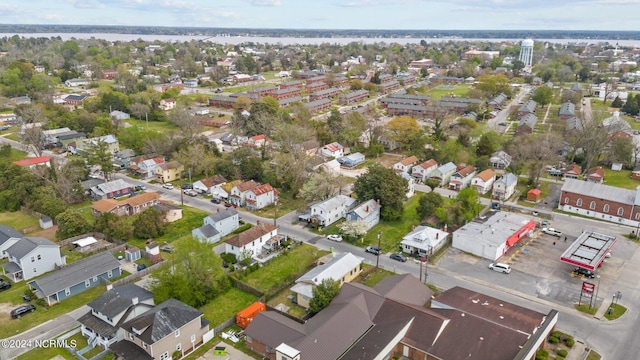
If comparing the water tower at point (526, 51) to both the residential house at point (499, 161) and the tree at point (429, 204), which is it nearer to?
the residential house at point (499, 161)

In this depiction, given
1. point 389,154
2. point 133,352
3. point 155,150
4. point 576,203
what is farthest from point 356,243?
point 155,150

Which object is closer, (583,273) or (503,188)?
(583,273)

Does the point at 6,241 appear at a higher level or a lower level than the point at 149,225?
lower

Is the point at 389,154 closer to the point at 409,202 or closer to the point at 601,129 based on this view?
the point at 409,202

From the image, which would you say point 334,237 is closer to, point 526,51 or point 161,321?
point 161,321

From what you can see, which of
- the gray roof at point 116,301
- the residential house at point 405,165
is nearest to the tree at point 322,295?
the gray roof at point 116,301

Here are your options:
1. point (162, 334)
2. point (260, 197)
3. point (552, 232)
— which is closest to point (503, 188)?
point (552, 232)

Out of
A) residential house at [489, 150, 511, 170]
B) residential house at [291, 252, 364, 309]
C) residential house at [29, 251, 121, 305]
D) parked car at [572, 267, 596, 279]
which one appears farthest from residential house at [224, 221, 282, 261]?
residential house at [489, 150, 511, 170]
